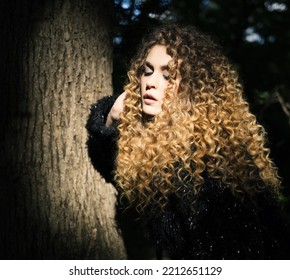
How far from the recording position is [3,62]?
2.38 m

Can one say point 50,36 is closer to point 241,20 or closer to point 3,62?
point 3,62

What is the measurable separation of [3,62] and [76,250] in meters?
1.24

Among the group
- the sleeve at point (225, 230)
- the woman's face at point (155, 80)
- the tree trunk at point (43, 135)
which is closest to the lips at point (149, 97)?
the woman's face at point (155, 80)

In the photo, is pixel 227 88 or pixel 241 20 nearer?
pixel 227 88

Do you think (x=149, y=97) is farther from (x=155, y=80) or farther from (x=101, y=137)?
(x=101, y=137)

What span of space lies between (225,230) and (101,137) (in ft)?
3.26

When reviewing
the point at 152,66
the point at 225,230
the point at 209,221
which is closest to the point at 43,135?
the point at 152,66

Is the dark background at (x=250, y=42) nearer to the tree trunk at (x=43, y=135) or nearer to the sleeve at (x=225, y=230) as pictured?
the tree trunk at (x=43, y=135)

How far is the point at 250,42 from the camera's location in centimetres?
525

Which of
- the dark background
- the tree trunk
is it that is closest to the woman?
the tree trunk

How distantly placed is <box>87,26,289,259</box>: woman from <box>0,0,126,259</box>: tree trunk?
0.74ft

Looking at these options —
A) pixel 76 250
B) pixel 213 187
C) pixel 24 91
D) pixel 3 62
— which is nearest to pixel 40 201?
pixel 76 250

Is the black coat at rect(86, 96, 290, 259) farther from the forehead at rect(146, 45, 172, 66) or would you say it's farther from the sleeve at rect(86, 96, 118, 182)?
the forehead at rect(146, 45, 172, 66)

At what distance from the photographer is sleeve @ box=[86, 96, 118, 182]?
2.56 m
